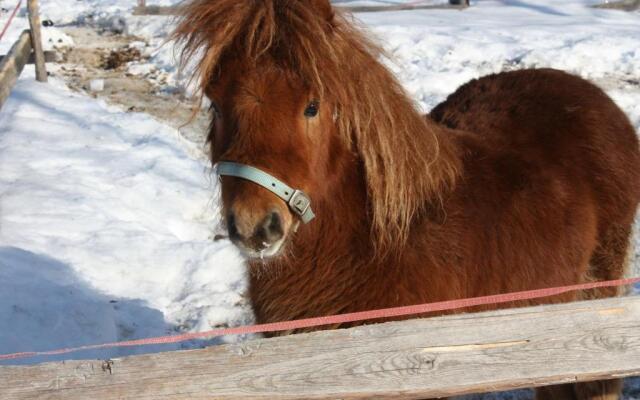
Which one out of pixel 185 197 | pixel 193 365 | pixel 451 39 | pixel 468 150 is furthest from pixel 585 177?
pixel 451 39

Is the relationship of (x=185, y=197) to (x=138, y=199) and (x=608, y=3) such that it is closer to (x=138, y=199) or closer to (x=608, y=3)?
(x=138, y=199)

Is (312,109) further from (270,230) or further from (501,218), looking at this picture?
(501,218)

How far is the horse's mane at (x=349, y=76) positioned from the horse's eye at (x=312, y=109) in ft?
0.14

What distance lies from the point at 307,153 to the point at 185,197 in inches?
150

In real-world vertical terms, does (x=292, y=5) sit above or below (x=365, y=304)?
above

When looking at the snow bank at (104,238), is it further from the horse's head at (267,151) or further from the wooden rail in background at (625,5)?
the wooden rail in background at (625,5)

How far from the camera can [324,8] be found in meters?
2.47

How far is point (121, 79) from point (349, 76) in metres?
6.98

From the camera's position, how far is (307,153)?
94.0 inches

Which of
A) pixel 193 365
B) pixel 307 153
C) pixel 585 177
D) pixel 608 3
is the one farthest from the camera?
pixel 608 3

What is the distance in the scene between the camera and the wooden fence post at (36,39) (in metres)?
8.31

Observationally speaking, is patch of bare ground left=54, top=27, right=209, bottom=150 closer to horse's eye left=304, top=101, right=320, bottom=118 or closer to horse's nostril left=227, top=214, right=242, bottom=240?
horse's eye left=304, top=101, right=320, bottom=118

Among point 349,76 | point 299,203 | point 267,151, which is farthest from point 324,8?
point 299,203

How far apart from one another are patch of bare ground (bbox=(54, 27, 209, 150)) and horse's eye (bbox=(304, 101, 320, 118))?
4.71 meters
